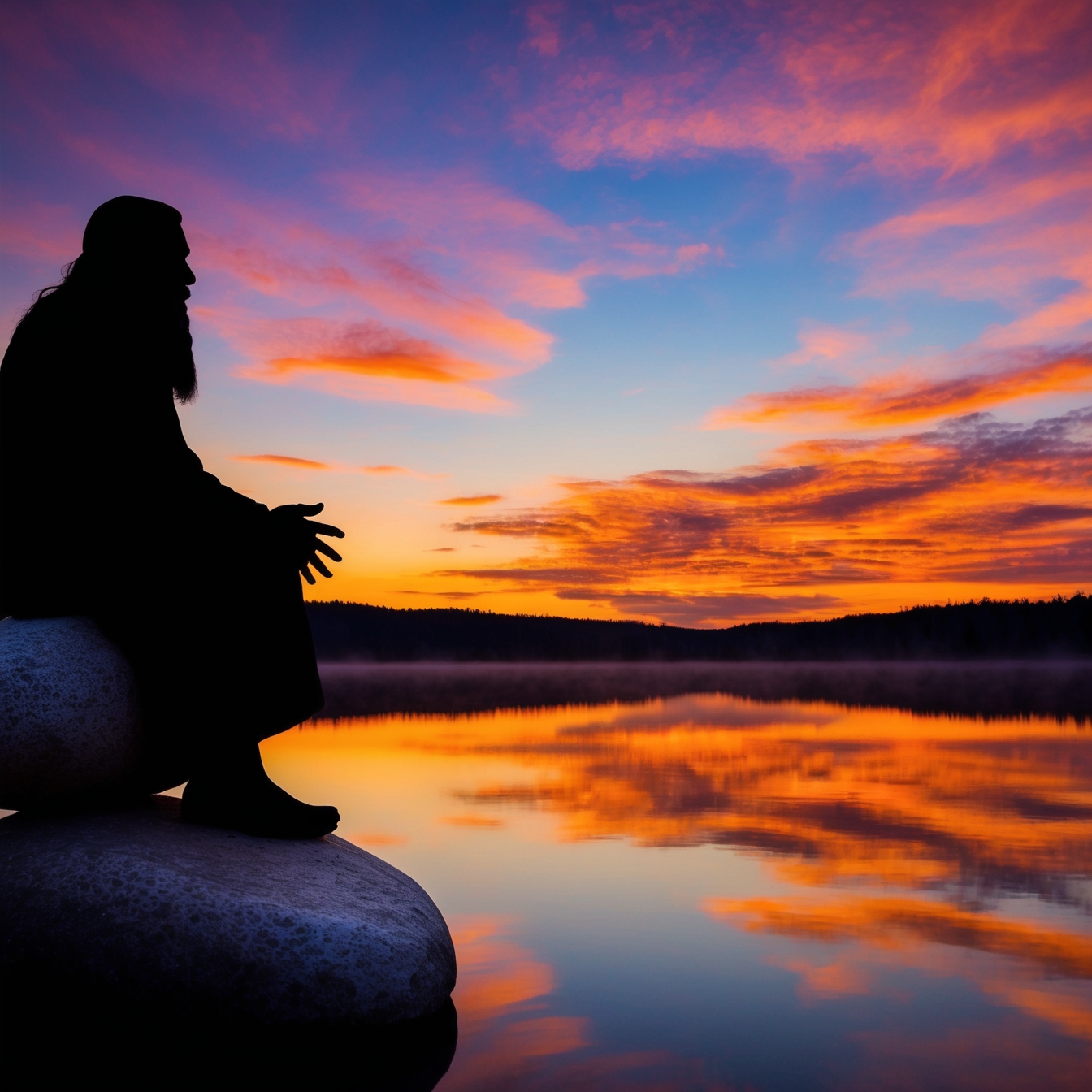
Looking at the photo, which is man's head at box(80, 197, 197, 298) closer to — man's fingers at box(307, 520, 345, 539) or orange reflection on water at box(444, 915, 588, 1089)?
man's fingers at box(307, 520, 345, 539)

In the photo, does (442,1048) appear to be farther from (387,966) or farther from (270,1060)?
(270,1060)

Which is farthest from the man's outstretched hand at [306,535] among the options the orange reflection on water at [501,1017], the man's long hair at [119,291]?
the orange reflection on water at [501,1017]

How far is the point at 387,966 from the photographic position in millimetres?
4137

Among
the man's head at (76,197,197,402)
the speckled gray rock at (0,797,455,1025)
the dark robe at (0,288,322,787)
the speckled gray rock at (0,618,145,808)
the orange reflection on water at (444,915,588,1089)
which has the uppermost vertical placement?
the man's head at (76,197,197,402)

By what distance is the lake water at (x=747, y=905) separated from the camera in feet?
13.1

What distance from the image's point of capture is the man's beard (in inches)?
208

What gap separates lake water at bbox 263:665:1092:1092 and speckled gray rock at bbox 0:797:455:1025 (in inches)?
19.5

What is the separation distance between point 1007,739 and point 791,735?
3.58 metres

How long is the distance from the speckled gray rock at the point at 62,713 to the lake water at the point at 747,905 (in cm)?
199

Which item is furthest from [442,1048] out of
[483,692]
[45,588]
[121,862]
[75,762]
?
[483,692]

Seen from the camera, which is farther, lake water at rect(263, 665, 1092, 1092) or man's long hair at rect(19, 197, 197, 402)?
man's long hair at rect(19, 197, 197, 402)

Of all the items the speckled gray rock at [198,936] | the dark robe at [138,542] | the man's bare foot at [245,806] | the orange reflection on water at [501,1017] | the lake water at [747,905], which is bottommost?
the orange reflection on water at [501,1017]

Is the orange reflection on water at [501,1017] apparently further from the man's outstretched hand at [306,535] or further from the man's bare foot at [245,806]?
the man's outstretched hand at [306,535]

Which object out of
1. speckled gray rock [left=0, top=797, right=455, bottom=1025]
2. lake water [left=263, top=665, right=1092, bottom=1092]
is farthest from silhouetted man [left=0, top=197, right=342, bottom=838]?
lake water [left=263, top=665, right=1092, bottom=1092]
